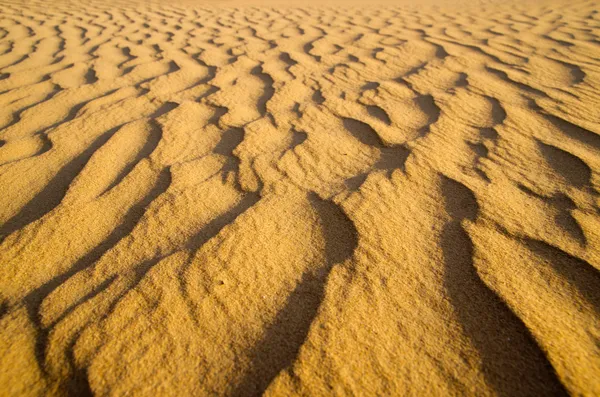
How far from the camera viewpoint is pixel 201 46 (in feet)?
10.6

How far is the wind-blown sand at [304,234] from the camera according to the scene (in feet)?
2.39

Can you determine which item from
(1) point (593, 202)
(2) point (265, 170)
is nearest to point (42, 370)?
(2) point (265, 170)

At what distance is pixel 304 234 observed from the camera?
1.05 metres

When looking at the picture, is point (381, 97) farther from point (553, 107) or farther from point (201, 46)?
point (201, 46)

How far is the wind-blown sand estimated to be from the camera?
0.73m

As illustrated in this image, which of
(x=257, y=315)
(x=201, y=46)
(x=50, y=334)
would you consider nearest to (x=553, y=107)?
(x=257, y=315)

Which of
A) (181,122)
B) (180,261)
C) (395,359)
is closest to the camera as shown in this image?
(395,359)

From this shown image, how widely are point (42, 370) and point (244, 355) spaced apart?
429mm

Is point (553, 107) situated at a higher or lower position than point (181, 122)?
Result: higher

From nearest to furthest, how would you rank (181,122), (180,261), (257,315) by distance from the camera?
(257,315)
(180,261)
(181,122)

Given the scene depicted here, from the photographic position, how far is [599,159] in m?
1.33

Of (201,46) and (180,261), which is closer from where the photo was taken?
(180,261)

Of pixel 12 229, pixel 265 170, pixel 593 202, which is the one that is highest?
pixel 593 202

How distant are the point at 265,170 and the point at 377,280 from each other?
0.65 metres
